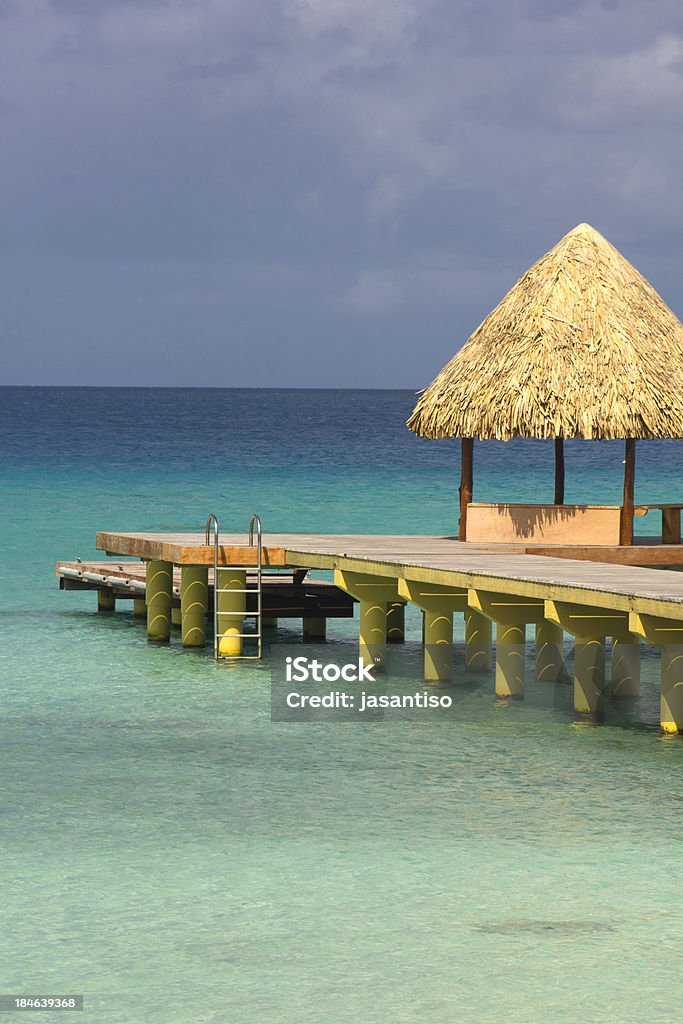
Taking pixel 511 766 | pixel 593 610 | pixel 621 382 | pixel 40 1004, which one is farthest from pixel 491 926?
pixel 621 382

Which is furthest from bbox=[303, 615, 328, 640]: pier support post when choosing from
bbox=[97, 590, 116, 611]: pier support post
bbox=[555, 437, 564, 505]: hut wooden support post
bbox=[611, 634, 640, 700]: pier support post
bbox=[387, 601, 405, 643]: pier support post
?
bbox=[611, 634, 640, 700]: pier support post

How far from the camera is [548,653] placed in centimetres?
1302

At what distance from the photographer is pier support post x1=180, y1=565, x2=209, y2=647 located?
14.2m

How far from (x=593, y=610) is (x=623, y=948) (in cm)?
437

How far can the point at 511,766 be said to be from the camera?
32.3 ft

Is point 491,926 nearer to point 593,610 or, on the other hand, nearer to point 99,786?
point 99,786

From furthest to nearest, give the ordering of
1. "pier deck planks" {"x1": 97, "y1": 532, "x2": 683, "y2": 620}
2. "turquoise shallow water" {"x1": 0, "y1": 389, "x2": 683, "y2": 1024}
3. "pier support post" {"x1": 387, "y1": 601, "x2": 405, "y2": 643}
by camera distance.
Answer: "pier support post" {"x1": 387, "y1": 601, "x2": 405, "y2": 643}, "pier deck planks" {"x1": 97, "y1": 532, "x2": 683, "y2": 620}, "turquoise shallow water" {"x1": 0, "y1": 389, "x2": 683, "y2": 1024}

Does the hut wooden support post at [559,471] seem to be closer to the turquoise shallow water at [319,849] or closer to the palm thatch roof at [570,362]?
the palm thatch roof at [570,362]

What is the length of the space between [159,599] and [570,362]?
465cm

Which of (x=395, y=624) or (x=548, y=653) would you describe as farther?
(x=395, y=624)

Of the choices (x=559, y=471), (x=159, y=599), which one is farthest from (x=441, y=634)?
(x=559, y=471)

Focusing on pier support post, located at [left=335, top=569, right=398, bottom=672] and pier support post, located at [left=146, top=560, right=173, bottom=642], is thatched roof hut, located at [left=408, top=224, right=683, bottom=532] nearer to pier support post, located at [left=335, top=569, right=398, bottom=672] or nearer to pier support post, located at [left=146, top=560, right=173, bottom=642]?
pier support post, located at [left=335, top=569, right=398, bottom=672]

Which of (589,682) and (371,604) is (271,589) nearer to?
(371,604)

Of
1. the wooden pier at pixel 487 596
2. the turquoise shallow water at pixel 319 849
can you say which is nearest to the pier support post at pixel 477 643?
the wooden pier at pixel 487 596
